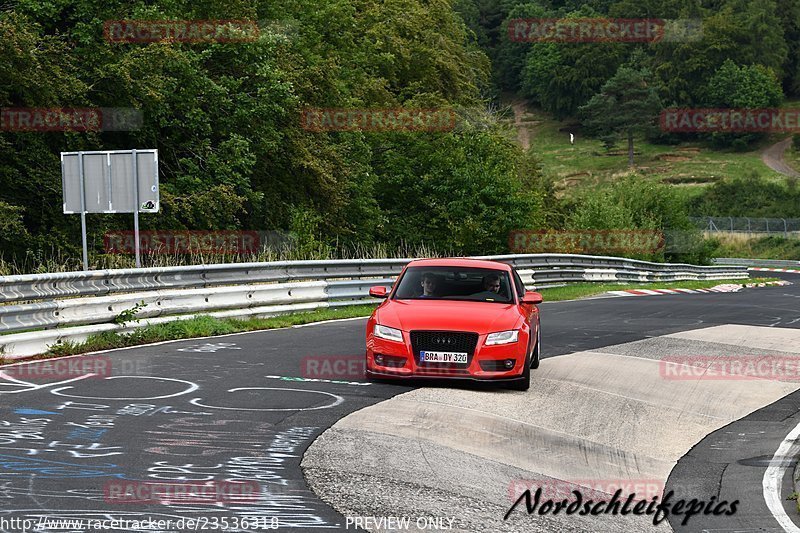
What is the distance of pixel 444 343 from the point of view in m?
11.7

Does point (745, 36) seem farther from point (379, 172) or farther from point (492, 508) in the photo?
A: point (492, 508)

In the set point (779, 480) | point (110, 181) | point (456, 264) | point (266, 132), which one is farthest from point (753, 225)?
point (779, 480)

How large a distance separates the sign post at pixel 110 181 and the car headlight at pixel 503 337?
28.0ft

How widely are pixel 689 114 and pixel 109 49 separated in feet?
434

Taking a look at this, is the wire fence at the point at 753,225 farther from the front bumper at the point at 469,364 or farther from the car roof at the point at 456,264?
the front bumper at the point at 469,364

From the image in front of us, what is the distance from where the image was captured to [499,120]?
59562mm

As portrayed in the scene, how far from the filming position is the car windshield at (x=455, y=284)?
42.3ft

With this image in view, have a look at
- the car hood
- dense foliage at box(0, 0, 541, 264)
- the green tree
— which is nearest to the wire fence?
dense foliage at box(0, 0, 541, 264)

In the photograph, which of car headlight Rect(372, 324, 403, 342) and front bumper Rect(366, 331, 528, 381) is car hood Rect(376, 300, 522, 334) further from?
front bumper Rect(366, 331, 528, 381)

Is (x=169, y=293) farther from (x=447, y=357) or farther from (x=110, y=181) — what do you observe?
(x=447, y=357)

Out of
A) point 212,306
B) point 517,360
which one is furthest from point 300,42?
point 517,360

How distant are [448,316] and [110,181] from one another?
29.1 feet

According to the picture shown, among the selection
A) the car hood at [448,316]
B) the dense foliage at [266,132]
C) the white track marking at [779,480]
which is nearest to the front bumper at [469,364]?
the car hood at [448,316]

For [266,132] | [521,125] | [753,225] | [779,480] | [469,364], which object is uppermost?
[521,125]
